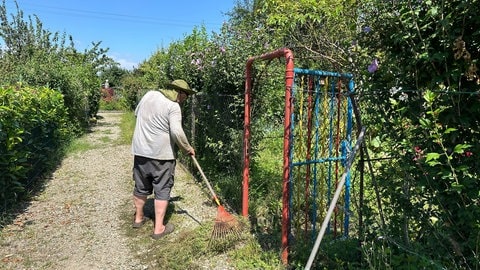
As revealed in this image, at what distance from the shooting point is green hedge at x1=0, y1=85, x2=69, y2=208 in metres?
4.66

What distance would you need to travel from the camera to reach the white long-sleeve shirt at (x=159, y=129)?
14.4 feet

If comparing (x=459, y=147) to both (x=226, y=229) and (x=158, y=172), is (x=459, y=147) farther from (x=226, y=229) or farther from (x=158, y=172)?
(x=158, y=172)

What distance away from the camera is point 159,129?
4.40m

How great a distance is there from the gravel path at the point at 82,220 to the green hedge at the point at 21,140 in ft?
1.18

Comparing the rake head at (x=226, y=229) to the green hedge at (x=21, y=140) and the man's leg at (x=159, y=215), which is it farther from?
the green hedge at (x=21, y=140)

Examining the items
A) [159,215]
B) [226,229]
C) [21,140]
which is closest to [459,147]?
[226,229]

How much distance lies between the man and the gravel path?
434 mm

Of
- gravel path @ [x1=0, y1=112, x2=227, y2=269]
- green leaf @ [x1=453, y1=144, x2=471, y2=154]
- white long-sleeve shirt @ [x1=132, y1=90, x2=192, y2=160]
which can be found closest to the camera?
green leaf @ [x1=453, y1=144, x2=471, y2=154]

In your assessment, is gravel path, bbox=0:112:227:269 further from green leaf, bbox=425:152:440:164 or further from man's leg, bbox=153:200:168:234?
green leaf, bbox=425:152:440:164

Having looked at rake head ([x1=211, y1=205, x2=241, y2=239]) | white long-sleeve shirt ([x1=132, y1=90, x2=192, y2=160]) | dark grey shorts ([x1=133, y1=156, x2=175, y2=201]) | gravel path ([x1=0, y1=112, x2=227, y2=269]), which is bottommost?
gravel path ([x1=0, y1=112, x2=227, y2=269])

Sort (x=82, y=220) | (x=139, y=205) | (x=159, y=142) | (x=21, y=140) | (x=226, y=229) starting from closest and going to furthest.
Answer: (x=226, y=229) < (x=159, y=142) < (x=139, y=205) < (x=21, y=140) < (x=82, y=220)

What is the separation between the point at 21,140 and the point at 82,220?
1.32m

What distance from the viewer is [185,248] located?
3.99 metres

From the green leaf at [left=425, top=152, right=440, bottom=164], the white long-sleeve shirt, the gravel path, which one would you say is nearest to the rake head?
the gravel path
